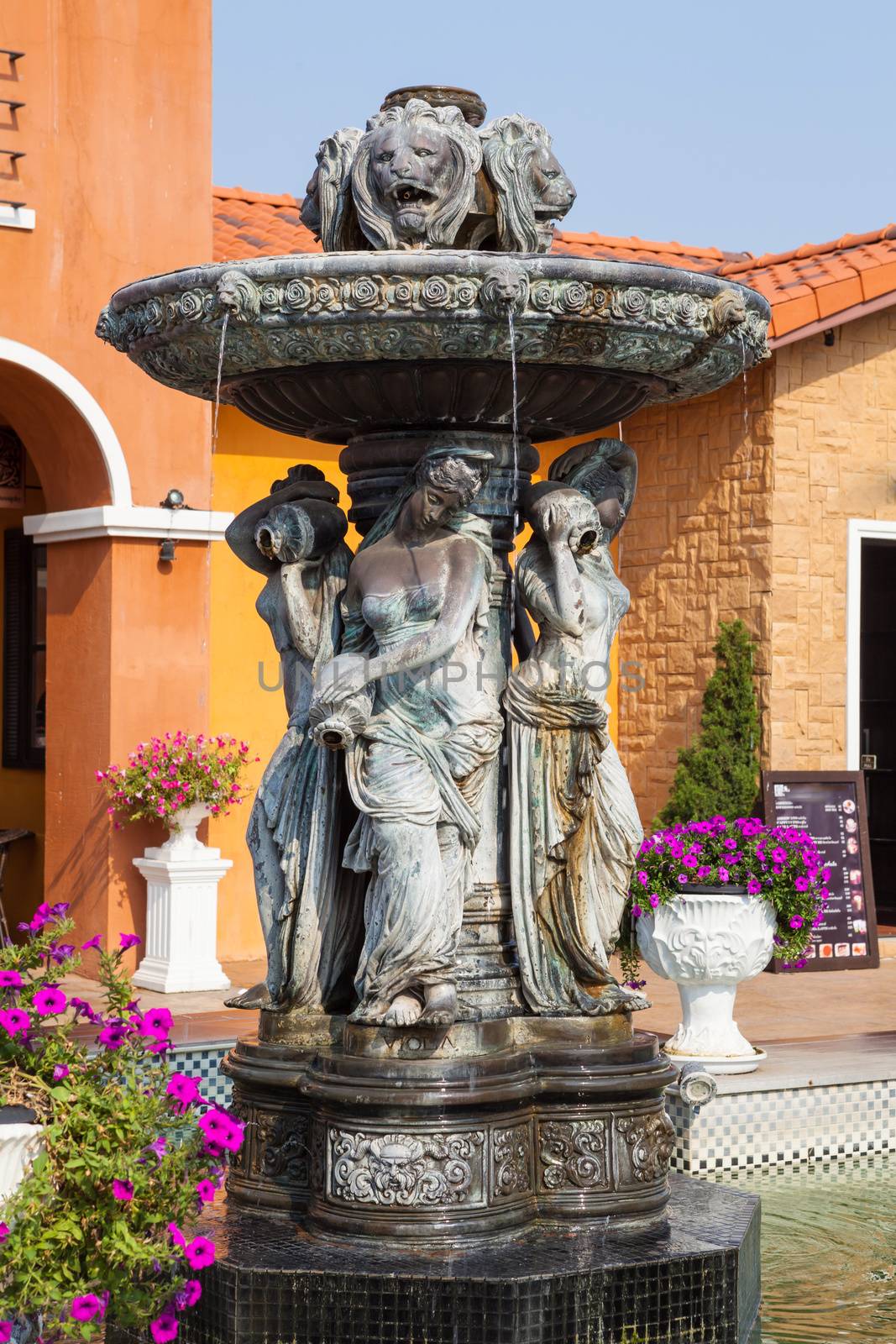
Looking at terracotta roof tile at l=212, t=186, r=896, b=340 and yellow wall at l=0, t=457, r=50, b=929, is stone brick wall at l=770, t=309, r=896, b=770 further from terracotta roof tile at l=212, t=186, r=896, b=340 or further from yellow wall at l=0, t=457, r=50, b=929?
yellow wall at l=0, t=457, r=50, b=929

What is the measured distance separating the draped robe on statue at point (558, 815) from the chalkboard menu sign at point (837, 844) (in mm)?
6339

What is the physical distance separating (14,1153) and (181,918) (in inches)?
245

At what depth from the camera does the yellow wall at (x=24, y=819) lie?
1190cm

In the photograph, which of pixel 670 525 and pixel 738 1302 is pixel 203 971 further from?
pixel 738 1302

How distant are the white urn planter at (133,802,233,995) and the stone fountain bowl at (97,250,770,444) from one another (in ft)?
16.1

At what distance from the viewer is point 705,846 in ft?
24.6

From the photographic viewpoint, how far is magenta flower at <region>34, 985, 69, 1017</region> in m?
4.08

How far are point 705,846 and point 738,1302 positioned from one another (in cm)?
293

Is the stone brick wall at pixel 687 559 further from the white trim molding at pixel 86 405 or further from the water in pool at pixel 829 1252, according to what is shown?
the water in pool at pixel 829 1252

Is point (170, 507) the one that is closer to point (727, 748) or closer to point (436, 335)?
point (727, 748)

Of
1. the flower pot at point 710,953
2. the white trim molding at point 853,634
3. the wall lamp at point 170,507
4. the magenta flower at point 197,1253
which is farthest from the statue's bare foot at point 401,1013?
the white trim molding at point 853,634

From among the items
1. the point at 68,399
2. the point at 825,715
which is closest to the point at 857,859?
the point at 825,715

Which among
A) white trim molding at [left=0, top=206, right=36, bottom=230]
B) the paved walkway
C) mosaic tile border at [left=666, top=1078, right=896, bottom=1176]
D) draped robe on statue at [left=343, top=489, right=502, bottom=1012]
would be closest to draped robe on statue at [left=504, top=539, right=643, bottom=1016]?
draped robe on statue at [left=343, top=489, right=502, bottom=1012]

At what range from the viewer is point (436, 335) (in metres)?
4.69
